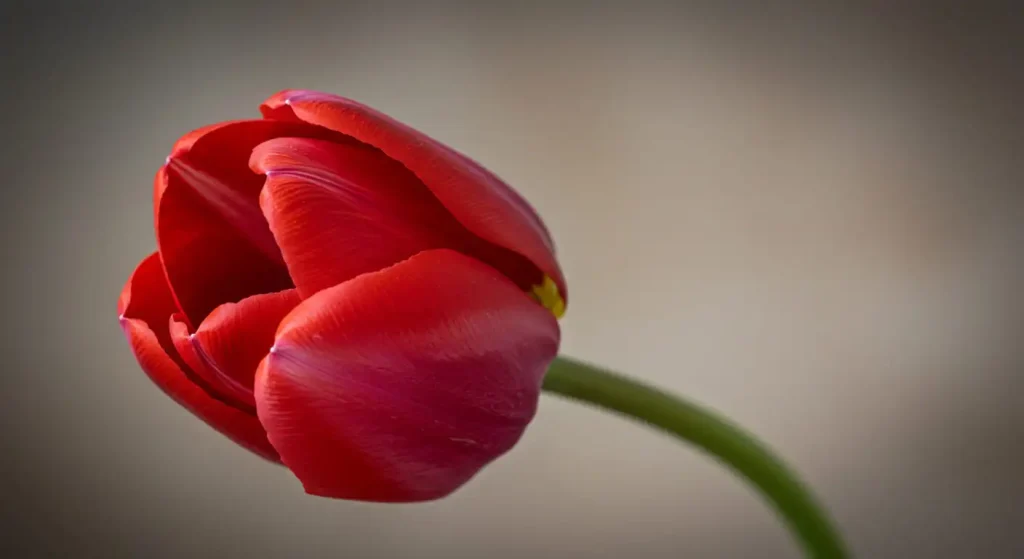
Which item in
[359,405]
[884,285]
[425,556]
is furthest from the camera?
[425,556]

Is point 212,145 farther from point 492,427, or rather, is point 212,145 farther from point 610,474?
point 610,474

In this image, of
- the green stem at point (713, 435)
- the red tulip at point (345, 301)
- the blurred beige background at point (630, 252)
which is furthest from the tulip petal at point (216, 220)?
the blurred beige background at point (630, 252)

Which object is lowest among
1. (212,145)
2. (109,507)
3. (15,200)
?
(109,507)

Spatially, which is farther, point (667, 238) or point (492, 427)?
point (667, 238)

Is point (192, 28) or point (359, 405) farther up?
point (192, 28)

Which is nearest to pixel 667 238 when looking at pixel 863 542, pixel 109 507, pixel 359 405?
pixel 863 542

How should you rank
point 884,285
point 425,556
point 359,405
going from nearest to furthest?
point 359,405 → point 884,285 → point 425,556
